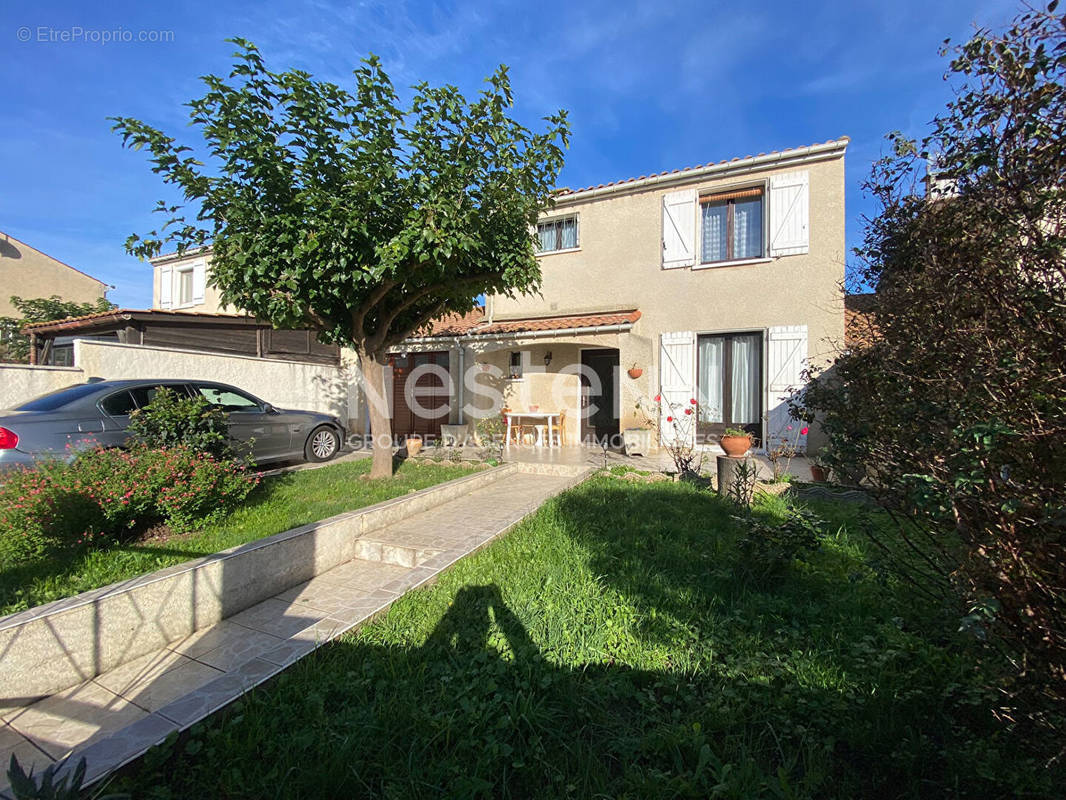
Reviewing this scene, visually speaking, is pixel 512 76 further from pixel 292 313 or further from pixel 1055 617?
pixel 1055 617

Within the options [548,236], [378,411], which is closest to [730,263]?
[548,236]

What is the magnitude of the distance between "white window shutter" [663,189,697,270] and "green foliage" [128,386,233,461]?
8.22 m

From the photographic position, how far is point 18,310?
51.8 ft

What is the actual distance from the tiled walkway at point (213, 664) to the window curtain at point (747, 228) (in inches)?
305

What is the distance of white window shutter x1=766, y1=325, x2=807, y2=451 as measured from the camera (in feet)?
26.3

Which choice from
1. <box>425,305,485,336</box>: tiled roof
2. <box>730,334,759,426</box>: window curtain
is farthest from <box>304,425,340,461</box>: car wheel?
<box>730,334,759,426</box>: window curtain

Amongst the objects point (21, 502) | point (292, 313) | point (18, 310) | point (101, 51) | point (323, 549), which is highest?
point (101, 51)

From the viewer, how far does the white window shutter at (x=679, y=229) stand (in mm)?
8930

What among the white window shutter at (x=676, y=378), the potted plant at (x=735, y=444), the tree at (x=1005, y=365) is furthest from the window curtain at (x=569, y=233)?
the tree at (x=1005, y=365)

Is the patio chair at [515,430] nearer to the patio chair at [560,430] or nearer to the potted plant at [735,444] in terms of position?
the patio chair at [560,430]

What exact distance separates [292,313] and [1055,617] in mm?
6237

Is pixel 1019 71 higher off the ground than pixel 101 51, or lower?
lower

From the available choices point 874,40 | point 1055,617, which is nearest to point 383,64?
point 874,40

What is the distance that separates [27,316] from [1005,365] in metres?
24.2
